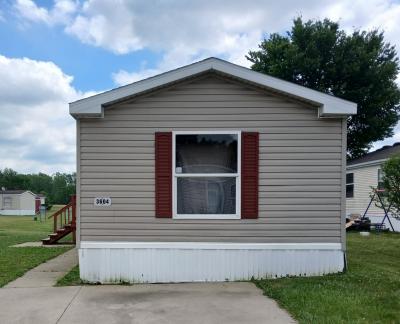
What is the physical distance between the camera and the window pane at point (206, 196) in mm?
7312

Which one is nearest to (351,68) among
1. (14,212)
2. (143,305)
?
(143,305)

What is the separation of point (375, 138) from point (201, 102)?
65.2 ft

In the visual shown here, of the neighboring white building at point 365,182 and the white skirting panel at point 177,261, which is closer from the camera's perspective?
the white skirting panel at point 177,261

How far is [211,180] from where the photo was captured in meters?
7.37

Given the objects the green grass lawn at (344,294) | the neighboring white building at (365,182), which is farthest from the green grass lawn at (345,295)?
the neighboring white building at (365,182)

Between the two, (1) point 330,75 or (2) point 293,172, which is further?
(1) point 330,75

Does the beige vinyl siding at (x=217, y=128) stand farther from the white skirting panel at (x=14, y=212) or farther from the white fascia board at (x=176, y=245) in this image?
the white skirting panel at (x=14, y=212)

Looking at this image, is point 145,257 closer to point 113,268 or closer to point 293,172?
point 113,268

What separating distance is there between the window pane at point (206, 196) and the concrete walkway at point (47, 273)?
2.46 metres

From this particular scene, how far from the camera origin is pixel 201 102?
7.31 meters

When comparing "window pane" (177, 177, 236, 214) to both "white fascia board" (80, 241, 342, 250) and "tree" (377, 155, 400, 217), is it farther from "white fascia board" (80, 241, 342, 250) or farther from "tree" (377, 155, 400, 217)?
"tree" (377, 155, 400, 217)

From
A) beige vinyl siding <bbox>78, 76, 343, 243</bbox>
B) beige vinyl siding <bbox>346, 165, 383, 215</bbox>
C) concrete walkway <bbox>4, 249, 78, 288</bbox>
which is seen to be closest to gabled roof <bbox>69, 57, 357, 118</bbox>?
beige vinyl siding <bbox>78, 76, 343, 243</bbox>

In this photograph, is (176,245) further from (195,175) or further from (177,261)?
(195,175)

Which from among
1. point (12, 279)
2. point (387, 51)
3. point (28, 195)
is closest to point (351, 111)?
point (12, 279)
